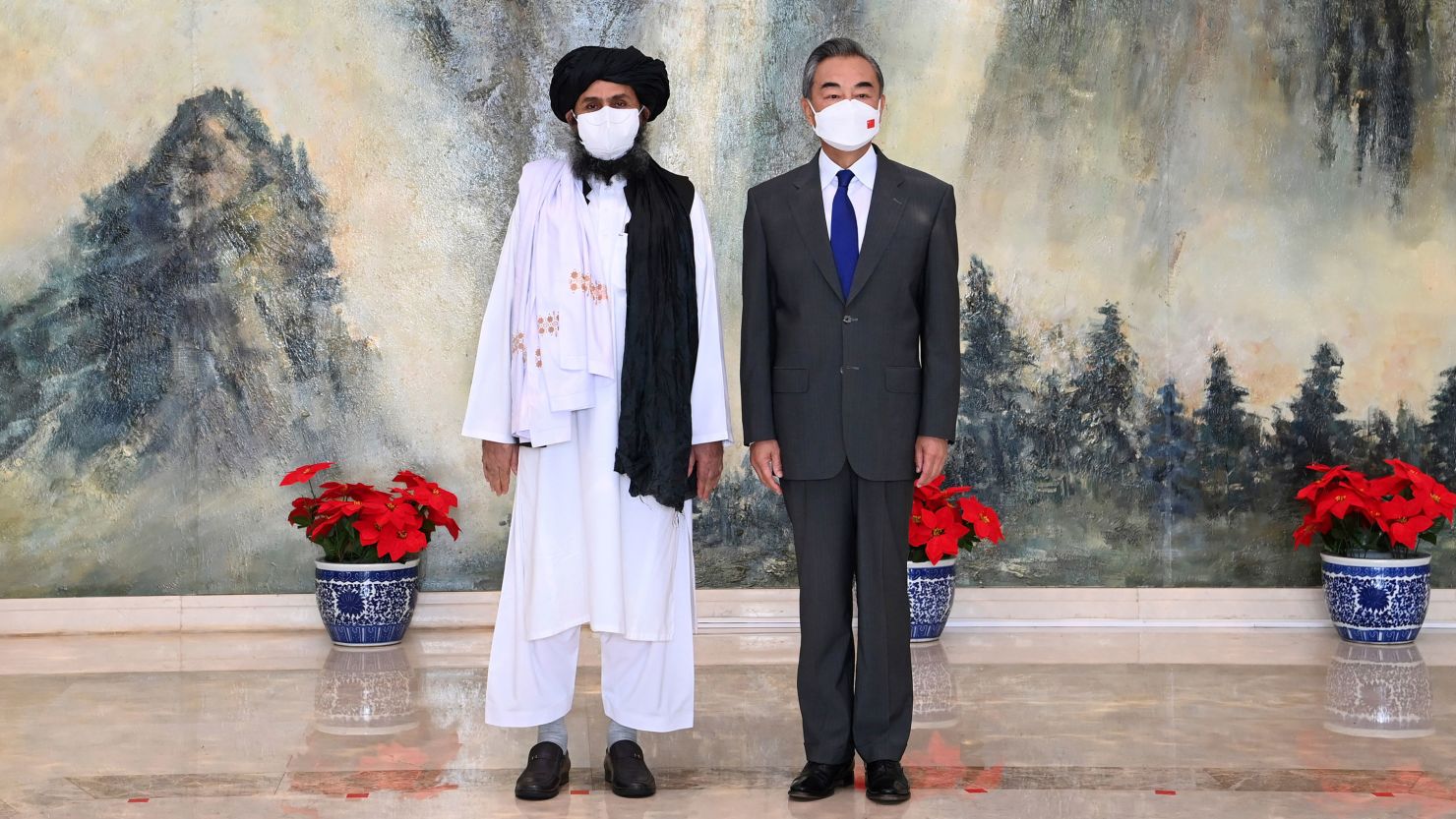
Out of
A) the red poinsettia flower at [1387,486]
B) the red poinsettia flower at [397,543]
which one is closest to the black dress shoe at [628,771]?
the red poinsettia flower at [397,543]

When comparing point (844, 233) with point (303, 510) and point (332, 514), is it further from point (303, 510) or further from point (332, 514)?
point (303, 510)

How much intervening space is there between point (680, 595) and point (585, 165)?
1.05 metres

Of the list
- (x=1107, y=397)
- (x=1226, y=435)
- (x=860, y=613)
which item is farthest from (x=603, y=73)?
(x=1226, y=435)

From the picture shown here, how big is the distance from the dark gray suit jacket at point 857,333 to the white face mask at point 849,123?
0.12 metres

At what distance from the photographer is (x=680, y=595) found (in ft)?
11.7

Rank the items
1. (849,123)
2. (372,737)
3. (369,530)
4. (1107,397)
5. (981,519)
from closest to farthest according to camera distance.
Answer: (849,123) < (372,737) < (369,530) < (981,519) < (1107,397)

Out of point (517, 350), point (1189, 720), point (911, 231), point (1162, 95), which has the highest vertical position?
point (1162, 95)

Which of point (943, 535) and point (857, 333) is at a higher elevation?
point (857, 333)

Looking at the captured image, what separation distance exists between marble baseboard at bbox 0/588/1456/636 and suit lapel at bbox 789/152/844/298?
99.7 inches

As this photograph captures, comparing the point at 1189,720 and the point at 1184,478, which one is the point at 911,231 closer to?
the point at 1189,720

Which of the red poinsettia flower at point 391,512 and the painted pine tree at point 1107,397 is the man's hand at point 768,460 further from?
the painted pine tree at point 1107,397

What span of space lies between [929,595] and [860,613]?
Result: 6.30 feet

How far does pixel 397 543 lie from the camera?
17.2ft

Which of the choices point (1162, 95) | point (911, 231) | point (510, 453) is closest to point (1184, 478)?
point (1162, 95)
